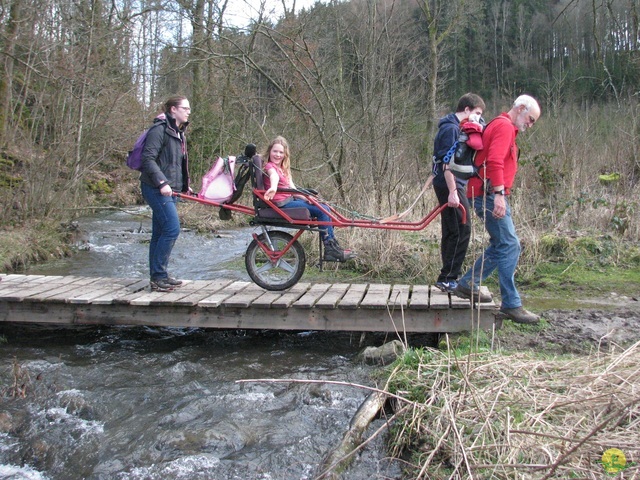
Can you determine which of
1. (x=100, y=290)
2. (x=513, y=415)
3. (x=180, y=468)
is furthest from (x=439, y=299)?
(x=100, y=290)

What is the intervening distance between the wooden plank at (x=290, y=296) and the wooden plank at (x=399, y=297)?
94 cm

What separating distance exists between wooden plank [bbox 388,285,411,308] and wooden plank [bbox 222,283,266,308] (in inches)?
53.4

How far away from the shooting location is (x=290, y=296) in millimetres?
5844

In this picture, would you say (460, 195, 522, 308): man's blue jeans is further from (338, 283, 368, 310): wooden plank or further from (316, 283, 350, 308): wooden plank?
(316, 283, 350, 308): wooden plank

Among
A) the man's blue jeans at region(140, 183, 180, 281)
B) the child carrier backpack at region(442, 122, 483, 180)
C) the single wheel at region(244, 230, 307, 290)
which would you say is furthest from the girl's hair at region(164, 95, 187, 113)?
the child carrier backpack at region(442, 122, 483, 180)

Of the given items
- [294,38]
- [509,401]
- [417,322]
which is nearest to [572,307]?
[417,322]

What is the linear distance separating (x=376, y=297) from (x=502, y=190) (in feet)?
5.54

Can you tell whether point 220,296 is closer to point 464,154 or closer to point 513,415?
point 464,154

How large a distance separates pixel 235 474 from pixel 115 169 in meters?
18.1

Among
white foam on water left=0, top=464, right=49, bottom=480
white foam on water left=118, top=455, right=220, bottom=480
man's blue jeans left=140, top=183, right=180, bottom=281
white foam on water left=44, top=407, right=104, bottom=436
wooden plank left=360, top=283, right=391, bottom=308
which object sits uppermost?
man's blue jeans left=140, top=183, right=180, bottom=281

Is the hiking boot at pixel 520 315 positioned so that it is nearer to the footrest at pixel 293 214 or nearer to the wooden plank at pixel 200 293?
the footrest at pixel 293 214

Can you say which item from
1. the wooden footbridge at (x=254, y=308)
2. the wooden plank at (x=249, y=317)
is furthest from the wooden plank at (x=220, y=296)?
the wooden plank at (x=249, y=317)

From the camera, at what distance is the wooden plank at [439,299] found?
534cm

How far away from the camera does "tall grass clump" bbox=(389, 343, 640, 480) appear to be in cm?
288
